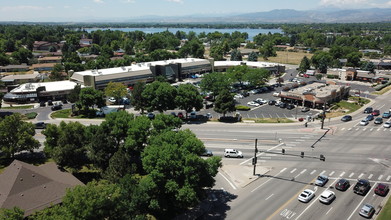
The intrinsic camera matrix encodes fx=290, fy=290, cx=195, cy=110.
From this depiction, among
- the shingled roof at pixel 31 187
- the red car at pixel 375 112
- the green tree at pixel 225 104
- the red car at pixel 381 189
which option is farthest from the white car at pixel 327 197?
the red car at pixel 375 112

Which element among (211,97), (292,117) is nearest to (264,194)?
(292,117)

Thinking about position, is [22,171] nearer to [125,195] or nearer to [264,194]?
[125,195]

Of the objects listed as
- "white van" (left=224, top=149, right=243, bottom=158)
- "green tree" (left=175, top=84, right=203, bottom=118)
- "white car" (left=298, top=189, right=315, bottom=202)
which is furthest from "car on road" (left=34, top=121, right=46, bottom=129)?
"white car" (left=298, top=189, right=315, bottom=202)

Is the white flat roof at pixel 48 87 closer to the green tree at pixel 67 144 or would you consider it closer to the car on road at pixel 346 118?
the green tree at pixel 67 144

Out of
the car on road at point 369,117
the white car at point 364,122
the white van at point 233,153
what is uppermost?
the car on road at point 369,117

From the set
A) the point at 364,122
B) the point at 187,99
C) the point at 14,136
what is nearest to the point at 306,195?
the point at 187,99
